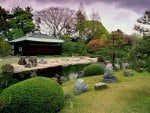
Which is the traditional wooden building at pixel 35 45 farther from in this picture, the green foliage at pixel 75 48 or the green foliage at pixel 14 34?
the green foliage at pixel 14 34

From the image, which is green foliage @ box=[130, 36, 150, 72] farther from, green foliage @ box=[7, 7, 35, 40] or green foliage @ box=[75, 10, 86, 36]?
green foliage @ box=[75, 10, 86, 36]

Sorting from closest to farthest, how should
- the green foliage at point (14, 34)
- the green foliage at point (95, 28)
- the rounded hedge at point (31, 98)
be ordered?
the rounded hedge at point (31, 98), the green foliage at point (14, 34), the green foliage at point (95, 28)

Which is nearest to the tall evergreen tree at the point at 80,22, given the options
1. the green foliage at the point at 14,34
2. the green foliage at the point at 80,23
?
the green foliage at the point at 80,23

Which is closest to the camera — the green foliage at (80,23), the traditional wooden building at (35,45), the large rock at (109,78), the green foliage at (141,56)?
the green foliage at (141,56)

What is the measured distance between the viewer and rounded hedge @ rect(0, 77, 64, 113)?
35.9ft

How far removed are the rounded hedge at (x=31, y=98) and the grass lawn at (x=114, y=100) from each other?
824 millimetres

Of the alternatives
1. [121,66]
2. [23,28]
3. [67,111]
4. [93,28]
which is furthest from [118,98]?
[93,28]

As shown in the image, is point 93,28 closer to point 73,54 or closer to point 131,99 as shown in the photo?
point 73,54

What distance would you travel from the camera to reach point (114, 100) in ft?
41.8

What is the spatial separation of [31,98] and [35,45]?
44201 mm

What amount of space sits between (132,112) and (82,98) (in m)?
2.72

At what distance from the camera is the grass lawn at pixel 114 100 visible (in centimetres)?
1176

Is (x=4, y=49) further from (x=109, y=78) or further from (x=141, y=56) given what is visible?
(x=141, y=56)

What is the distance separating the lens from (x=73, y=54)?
56844 millimetres
